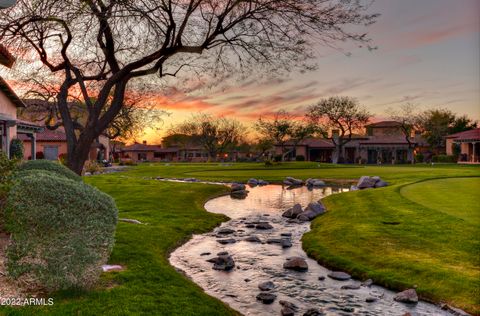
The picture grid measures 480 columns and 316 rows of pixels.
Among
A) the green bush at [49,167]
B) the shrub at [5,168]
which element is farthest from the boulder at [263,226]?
the shrub at [5,168]

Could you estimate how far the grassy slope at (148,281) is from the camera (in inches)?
313

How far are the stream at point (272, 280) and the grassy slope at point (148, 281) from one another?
2.24 feet

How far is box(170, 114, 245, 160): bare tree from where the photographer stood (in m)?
104

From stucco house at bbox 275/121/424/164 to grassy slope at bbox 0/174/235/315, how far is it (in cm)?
6762

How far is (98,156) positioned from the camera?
7944 cm

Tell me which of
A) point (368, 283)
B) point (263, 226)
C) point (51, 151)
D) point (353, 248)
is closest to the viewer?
point (368, 283)

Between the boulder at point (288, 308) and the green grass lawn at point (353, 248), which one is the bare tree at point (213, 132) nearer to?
the green grass lawn at point (353, 248)

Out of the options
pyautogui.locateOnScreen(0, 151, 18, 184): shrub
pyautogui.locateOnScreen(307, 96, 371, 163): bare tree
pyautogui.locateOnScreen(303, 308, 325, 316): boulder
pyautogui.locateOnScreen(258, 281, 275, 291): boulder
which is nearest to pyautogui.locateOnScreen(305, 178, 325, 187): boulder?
pyautogui.locateOnScreen(258, 281, 275, 291): boulder

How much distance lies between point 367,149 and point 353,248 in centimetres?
7702

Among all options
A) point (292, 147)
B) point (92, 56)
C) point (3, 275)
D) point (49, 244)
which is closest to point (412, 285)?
point (49, 244)

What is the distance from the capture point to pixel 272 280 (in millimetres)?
11602

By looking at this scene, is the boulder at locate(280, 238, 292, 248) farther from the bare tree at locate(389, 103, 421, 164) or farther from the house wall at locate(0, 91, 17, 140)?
the bare tree at locate(389, 103, 421, 164)

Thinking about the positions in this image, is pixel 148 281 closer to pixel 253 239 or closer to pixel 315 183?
pixel 253 239

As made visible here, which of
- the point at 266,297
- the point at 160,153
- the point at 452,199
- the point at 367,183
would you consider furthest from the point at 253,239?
the point at 160,153
